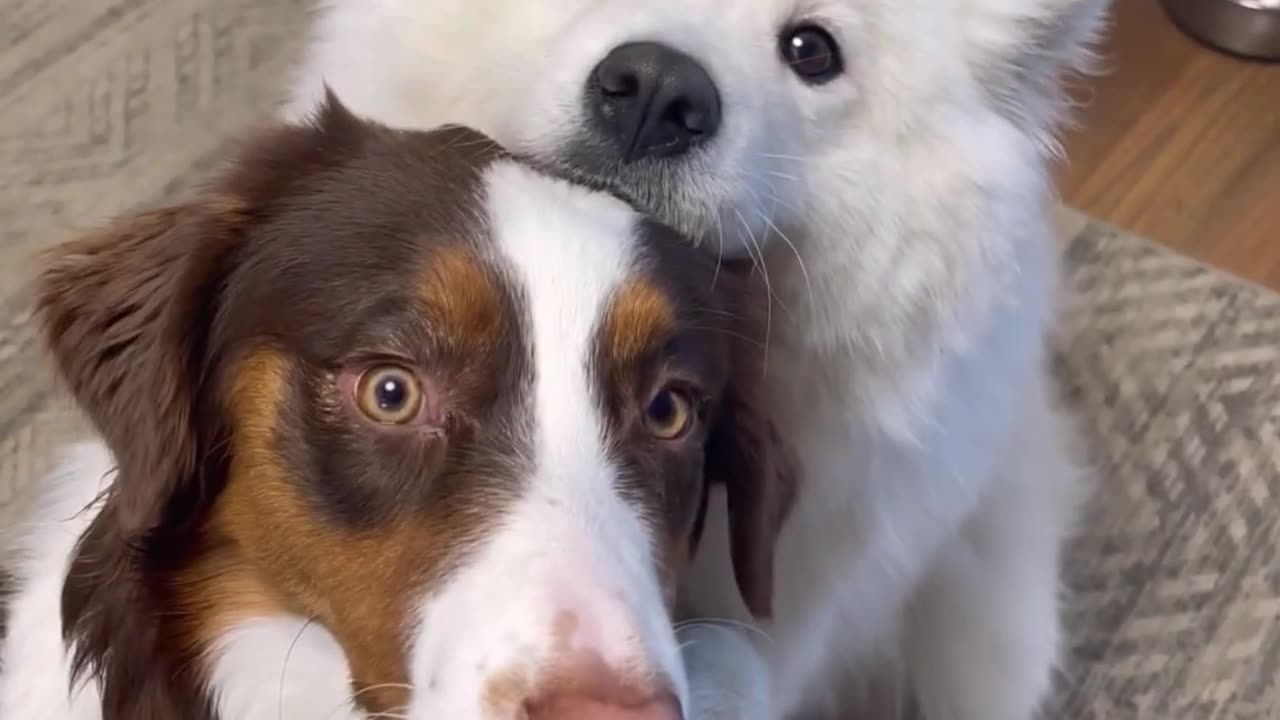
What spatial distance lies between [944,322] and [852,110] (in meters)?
0.27

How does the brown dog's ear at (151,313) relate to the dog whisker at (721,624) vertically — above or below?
above

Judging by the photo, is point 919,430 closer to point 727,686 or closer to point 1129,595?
point 727,686

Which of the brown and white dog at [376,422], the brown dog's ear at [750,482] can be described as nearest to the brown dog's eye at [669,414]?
the brown and white dog at [376,422]

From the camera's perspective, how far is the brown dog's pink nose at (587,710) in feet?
3.46

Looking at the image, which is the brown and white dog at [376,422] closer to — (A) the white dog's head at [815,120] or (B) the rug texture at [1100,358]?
(A) the white dog's head at [815,120]

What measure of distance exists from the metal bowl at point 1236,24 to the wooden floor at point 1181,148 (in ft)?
0.09

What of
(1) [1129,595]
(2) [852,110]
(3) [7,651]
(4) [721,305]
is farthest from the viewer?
(1) [1129,595]

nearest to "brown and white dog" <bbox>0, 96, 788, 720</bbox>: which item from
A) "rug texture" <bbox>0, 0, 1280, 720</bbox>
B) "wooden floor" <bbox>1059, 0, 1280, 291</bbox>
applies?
"rug texture" <bbox>0, 0, 1280, 720</bbox>

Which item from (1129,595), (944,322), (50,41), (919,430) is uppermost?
(944,322)

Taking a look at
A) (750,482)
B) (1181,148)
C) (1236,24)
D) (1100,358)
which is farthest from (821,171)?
(1236,24)

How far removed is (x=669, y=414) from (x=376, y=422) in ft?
0.94

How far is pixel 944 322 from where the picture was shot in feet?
5.49

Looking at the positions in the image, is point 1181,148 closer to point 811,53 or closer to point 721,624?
point 811,53

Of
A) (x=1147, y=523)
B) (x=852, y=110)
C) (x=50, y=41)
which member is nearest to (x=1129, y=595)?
(x=1147, y=523)
